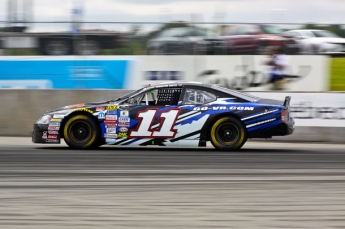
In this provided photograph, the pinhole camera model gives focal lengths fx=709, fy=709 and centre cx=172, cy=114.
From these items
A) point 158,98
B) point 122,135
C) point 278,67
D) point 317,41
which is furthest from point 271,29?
point 122,135

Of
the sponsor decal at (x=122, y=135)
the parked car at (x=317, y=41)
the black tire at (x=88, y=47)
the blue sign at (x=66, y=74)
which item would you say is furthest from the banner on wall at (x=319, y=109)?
the black tire at (x=88, y=47)

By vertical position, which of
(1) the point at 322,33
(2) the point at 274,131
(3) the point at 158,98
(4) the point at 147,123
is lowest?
(2) the point at 274,131

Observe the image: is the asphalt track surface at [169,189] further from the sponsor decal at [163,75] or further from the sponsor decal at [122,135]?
the sponsor decal at [163,75]

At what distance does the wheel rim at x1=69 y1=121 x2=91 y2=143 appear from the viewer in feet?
40.8

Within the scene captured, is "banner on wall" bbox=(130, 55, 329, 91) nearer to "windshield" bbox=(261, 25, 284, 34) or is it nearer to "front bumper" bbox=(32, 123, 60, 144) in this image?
"windshield" bbox=(261, 25, 284, 34)

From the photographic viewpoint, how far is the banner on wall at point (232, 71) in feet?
52.8

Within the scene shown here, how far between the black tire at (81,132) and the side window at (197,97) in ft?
5.48

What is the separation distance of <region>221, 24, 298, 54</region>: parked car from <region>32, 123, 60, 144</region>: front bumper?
221 inches

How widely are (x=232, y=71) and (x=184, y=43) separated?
130cm

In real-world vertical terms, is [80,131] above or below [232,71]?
below

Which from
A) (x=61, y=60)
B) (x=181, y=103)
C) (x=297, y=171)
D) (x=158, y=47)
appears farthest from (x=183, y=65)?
(x=297, y=171)

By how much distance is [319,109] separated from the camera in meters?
15.4

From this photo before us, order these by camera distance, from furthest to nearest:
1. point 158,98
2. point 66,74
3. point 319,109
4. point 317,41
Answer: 1. point 66,74
2. point 317,41
3. point 319,109
4. point 158,98

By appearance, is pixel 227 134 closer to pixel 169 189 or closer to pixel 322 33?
pixel 169 189
